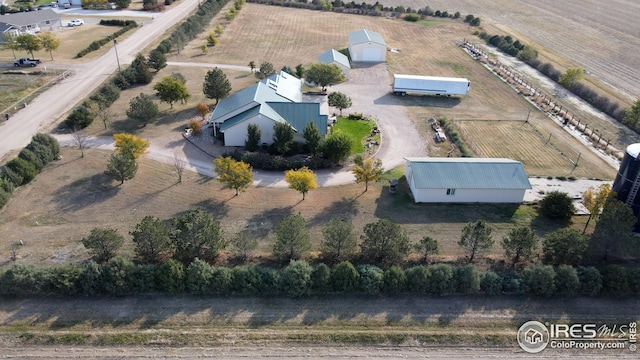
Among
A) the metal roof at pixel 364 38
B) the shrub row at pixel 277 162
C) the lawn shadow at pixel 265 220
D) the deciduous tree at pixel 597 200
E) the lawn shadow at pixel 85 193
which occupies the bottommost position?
the lawn shadow at pixel 85 193

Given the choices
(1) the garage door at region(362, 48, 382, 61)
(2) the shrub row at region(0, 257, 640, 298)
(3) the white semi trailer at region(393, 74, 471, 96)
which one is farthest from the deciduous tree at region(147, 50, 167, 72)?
(2) the shrub row at region(0, 257, 640, 298)

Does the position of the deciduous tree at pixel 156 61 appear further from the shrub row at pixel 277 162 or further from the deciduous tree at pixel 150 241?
the deciduous tree at pixel 150 241

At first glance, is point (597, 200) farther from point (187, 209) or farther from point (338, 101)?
point (187, 209)

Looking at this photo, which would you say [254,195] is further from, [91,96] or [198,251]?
[91,96]

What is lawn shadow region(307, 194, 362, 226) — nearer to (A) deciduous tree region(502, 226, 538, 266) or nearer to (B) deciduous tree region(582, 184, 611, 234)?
(A) deciduous tree region(502, 226, 538, 266)

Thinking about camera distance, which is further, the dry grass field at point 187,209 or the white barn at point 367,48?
the white barn at point 367,48

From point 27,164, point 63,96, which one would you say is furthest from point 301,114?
point 63,96

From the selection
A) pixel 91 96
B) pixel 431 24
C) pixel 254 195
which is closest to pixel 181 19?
pixel 91 96

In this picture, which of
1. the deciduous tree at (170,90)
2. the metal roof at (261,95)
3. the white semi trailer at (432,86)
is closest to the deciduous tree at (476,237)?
the metal roof at (261,95)
